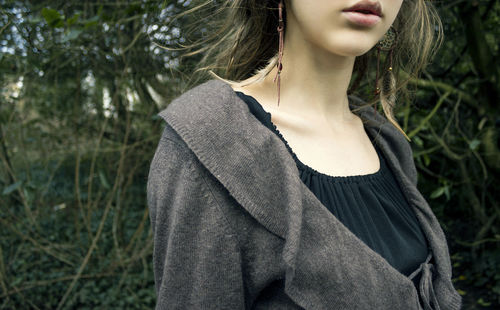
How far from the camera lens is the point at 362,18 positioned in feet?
3.15

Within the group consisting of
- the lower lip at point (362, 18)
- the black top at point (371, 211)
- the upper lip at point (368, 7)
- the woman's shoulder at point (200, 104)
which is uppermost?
the upper lip at point (368, 7)

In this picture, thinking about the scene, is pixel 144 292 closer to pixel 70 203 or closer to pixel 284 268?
pixel 70 203

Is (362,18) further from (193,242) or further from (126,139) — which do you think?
(126,139)

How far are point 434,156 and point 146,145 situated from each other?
203 cm

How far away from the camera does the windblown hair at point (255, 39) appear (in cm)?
120

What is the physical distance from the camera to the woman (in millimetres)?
862

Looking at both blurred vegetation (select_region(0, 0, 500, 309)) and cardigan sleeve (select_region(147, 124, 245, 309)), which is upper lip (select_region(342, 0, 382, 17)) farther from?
blurred vegetation (select_region(0, 0, 500, 309))

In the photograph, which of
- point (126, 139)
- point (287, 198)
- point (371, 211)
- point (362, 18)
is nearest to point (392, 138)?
point (371, 211)

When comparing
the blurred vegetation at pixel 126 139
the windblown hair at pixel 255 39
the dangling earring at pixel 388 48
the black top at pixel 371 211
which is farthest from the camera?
the blurred vegetation at pixel 126 139

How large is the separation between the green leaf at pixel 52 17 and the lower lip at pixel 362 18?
99cm

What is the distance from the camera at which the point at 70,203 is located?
3.89m

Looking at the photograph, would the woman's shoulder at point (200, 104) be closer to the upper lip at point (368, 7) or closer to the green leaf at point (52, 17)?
the upper lip at point (368, 7)

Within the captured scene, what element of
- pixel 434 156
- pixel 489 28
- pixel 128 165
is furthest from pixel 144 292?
pixel 489 28

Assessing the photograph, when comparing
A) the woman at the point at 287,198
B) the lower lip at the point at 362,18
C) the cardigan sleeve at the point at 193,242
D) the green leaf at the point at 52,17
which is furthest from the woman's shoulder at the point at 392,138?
the green leaf at the point at 52,17
